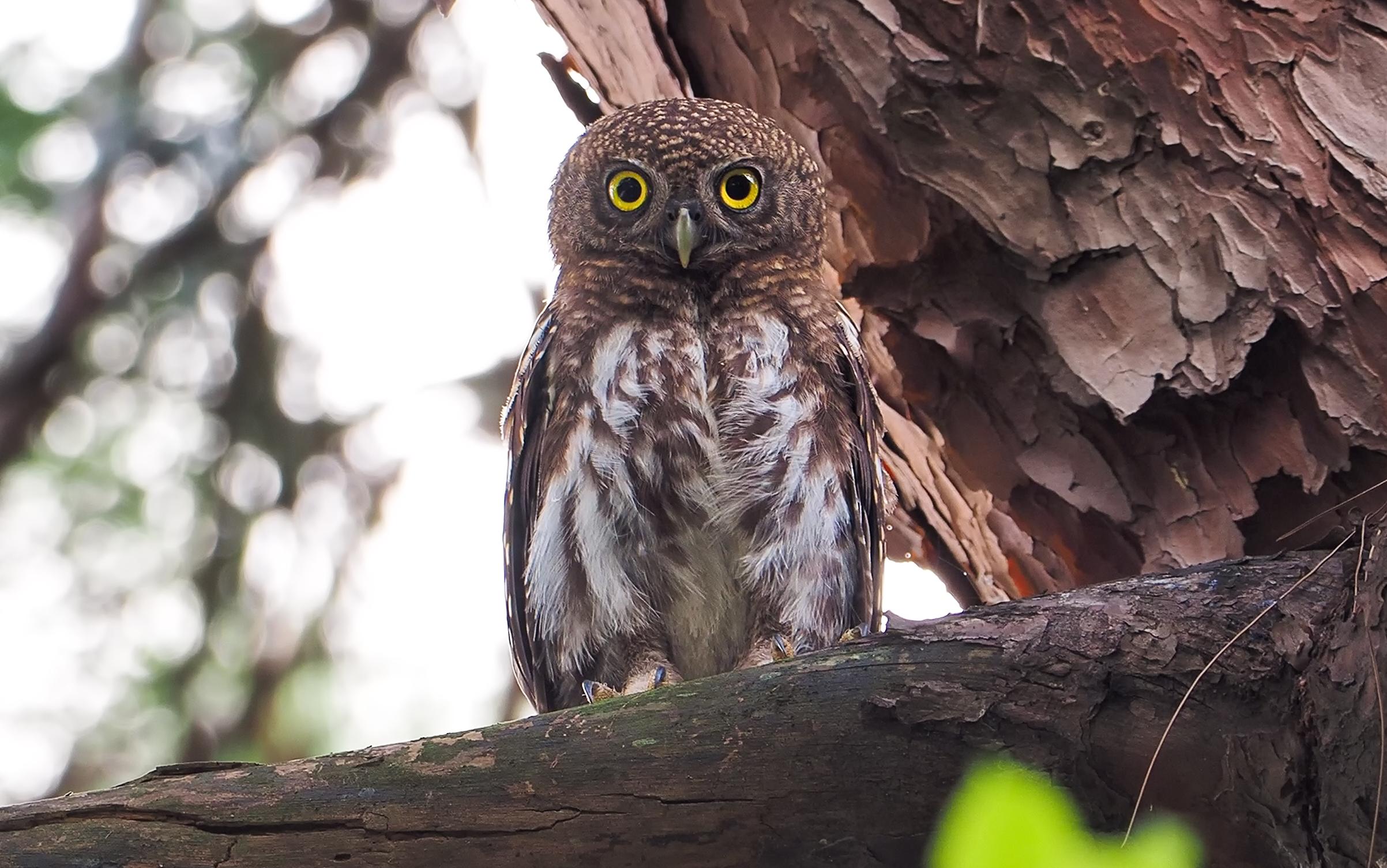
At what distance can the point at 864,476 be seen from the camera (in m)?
3.46

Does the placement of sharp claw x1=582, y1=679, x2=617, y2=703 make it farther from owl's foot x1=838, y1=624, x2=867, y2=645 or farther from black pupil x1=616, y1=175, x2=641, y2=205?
black pupil x1=616, y1=175, x2=641, y2=205

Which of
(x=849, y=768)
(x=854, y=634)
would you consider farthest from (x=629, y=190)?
(x=849, y=768)

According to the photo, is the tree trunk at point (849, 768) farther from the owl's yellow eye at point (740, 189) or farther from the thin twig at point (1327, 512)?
the owl's yellow eye at point (740, 189)

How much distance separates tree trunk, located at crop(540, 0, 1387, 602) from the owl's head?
0.12 m

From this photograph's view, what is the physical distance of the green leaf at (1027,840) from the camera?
0.72 meters

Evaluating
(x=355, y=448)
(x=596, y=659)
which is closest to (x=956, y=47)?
(x=596, y=659)

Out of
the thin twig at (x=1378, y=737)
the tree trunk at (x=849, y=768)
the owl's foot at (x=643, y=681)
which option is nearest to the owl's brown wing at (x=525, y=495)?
the owl's foot at (x=643, y=681)

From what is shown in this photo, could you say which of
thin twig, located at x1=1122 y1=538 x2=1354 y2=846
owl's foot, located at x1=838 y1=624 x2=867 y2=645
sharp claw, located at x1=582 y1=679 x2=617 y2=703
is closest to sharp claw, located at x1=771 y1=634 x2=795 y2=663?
owl's foot, located at x1=838 y1=624 x2=867 y2=645

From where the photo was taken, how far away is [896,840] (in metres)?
2.00

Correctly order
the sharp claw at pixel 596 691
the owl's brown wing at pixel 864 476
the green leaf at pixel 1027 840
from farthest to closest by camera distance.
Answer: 1. the owl's brown wing at pixel 864 476
2. the sharp claw at pixel 596 691
3. the green leaf at pixel 1027 840

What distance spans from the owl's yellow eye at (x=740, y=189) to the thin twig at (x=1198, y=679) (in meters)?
2.04

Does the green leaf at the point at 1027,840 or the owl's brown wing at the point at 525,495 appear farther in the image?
the owl's brown wing at the point at 525,495

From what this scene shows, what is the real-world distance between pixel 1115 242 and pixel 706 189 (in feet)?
4.00

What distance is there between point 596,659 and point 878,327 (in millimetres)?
1233
